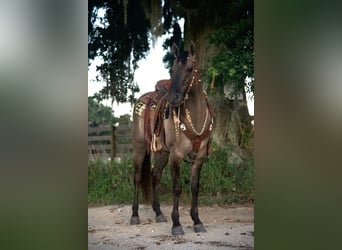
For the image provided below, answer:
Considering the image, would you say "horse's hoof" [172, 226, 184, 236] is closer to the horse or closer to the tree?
the horse

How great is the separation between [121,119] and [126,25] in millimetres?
446

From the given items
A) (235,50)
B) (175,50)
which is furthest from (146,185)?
(235,50)

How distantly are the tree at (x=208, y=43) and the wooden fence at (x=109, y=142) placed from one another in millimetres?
151

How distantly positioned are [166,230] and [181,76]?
2.35ft

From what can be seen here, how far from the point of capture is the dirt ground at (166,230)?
2086 millimetres

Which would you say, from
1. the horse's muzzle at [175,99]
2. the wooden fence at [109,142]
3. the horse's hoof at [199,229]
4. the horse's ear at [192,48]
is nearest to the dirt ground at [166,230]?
the horse's hoof at [199,229]

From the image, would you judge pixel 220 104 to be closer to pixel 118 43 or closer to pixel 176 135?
pixel 176 135

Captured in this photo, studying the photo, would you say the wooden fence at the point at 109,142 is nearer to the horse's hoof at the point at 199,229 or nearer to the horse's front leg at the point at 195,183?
the horse's front leg at the point at 195,183

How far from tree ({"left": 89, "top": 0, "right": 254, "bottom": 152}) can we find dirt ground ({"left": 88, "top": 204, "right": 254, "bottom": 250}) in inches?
13.5

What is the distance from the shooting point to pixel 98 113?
7.09 feet


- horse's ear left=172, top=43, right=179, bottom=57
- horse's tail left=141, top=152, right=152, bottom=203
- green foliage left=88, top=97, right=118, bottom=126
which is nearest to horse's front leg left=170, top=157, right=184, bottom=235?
horse's tail left=141, top=152, right=152, bottom=203

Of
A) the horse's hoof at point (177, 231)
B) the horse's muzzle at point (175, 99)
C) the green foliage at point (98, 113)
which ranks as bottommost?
the horse's hoof at point (177, 231)
